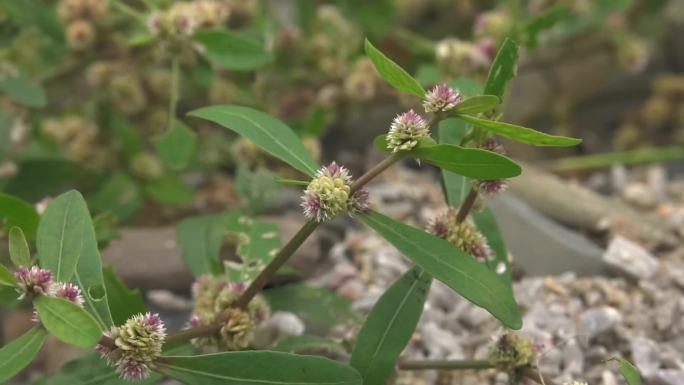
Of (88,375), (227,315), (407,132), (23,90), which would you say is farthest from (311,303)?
(23,90)

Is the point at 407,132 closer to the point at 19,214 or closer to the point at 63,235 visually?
the point at 63,235

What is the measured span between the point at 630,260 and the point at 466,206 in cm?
55

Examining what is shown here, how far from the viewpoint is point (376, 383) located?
1045 millimetres

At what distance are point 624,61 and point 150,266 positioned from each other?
3.55ft

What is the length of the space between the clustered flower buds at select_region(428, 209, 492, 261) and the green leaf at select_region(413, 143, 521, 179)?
112 millimetres

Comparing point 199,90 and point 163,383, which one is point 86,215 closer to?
point 163,383

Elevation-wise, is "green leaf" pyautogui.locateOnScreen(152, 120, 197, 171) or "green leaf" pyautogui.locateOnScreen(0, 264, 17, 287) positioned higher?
"green leaf" pyautogui.locateOnScreen(152, 120, 197, 171)

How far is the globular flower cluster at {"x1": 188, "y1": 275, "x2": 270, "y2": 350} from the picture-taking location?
3.53 feet

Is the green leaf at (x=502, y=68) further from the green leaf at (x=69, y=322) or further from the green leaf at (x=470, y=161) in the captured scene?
the green leaf at (x=69, y=322)

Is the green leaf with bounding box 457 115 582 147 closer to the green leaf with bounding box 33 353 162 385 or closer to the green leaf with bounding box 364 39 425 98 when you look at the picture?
the green leaf with bounding box 364 39 425 98

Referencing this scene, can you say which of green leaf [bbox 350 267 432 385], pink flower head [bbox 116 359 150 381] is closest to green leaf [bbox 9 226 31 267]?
pink flower head [bbox 116 359 150 381]

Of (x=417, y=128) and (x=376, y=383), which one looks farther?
(x=376, y=383)

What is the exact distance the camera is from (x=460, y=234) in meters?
1.03

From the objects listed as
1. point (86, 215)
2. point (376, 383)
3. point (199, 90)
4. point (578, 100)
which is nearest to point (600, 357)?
point (376, 383)
